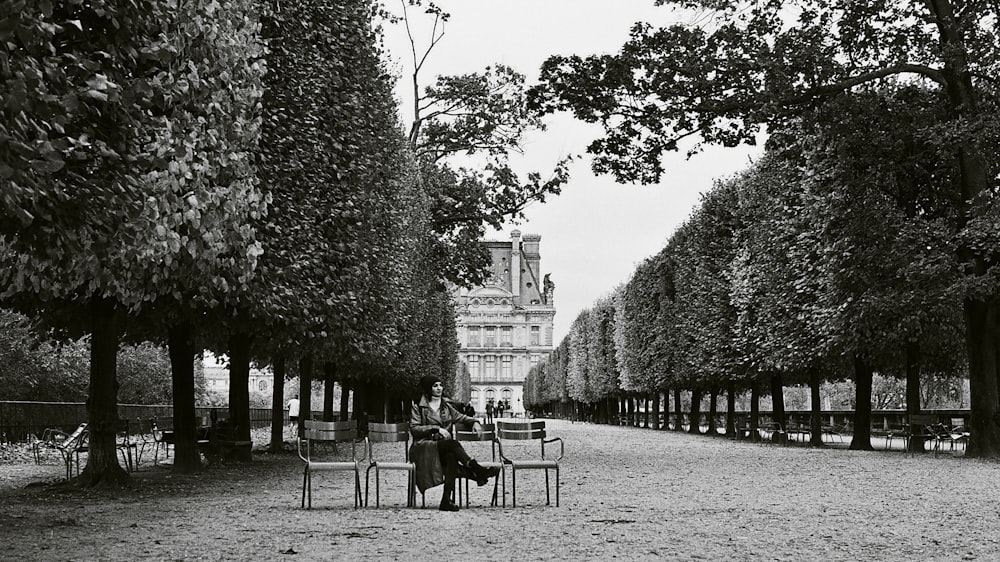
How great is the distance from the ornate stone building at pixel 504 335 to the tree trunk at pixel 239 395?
143301 millimetres

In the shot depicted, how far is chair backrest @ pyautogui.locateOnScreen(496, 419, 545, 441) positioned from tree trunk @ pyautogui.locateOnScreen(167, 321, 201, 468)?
24.5 ft

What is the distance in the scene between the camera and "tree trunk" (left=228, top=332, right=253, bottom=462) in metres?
21.5

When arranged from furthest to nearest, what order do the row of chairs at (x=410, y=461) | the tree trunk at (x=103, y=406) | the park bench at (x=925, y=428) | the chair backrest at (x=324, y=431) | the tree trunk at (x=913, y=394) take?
the tree trunk at (x=913, y=394) → the park bench at (x=925, y=428) → the tree trunk at (x=103, y=406) → the chair backrest at (x=324, y=431) → the row of chairs at (x=410, y=461)

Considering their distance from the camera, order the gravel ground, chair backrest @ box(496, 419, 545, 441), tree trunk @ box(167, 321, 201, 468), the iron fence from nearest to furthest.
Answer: the gravel ground → chair backrest @ box(496, 419, 545, 441) → tree trunk @ box(167, 321, 201, 468) → the iron fence

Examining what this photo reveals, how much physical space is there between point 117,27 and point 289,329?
1136 centimetres

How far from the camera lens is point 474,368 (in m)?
169

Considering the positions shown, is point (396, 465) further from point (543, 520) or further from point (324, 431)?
Result: point (324, 431)

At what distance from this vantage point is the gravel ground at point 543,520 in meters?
9.20

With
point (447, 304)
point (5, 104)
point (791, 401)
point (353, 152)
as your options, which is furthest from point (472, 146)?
point (791, 401)

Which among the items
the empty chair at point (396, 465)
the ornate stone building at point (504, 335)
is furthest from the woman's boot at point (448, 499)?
the ornate stone building at point (504, 335)

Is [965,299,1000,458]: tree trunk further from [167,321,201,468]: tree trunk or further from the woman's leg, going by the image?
[167,321,201,468]: tree trunk

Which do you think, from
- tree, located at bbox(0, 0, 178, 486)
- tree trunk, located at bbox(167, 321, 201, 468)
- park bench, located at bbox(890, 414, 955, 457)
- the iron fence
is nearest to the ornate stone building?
the iron fence

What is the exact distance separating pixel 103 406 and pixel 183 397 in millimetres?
3294

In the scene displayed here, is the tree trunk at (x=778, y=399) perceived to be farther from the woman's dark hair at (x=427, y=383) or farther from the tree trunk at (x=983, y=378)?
the woman's dark hair at (x=427, y=383)
